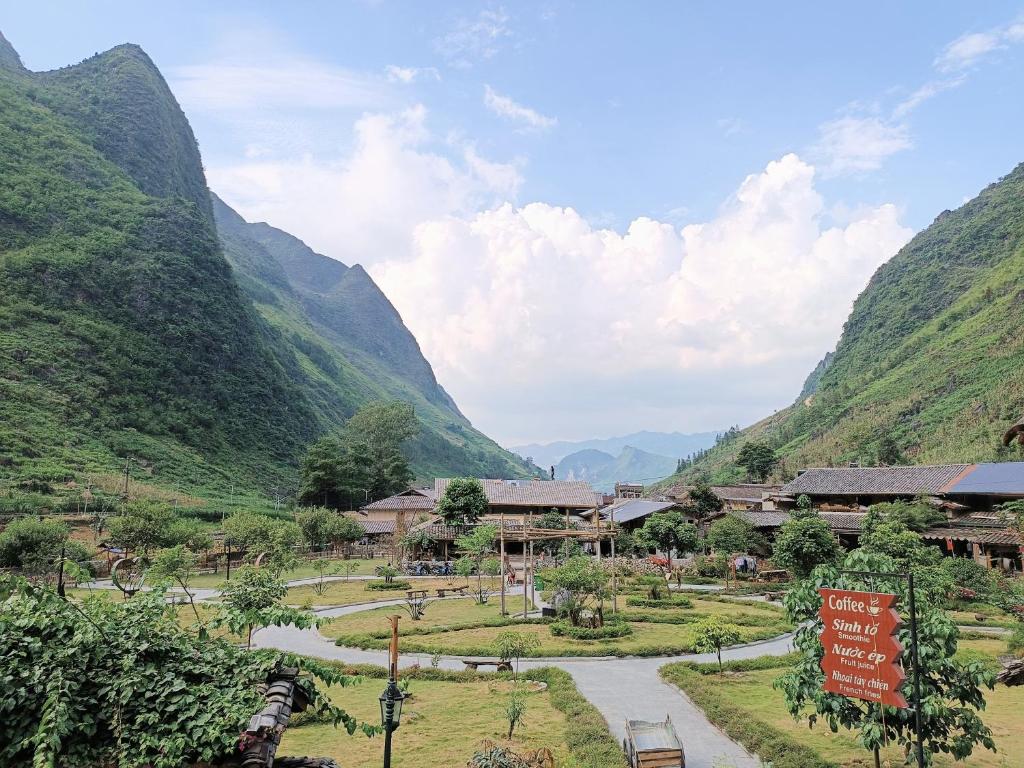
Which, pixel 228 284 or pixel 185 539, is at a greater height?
pixel 228 284

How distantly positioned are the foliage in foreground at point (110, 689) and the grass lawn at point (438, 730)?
5.84 meters

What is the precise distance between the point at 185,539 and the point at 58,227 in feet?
237

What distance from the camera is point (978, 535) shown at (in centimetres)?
3725

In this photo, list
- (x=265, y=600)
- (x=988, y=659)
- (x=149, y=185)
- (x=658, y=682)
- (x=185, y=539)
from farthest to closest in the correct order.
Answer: (x=149, y=185) < (x=185, y=539) < (x=988, y=659) < (x=658, y=682) < (x=265, y=600)

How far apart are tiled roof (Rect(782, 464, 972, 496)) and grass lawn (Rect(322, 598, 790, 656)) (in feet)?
95.6

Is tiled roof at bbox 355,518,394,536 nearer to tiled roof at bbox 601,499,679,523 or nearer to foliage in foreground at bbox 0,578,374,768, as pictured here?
tiled roof at bbox 601,499,679,523

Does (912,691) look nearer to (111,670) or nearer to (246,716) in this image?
(246,716)

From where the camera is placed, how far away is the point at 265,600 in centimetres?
1399

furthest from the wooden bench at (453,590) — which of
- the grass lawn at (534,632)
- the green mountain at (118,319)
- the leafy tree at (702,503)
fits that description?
the green mountain at (118,319)

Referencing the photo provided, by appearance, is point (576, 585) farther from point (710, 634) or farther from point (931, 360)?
point (931, 360)

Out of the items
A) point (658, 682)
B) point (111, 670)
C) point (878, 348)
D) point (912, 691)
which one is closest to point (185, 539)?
point (658, 682)

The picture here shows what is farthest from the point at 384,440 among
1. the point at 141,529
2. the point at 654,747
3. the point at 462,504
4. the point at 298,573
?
the point at 654,747

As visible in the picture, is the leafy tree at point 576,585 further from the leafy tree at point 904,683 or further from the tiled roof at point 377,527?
the tiled roof at point 377,527

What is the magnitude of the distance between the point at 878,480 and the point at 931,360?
176ft
